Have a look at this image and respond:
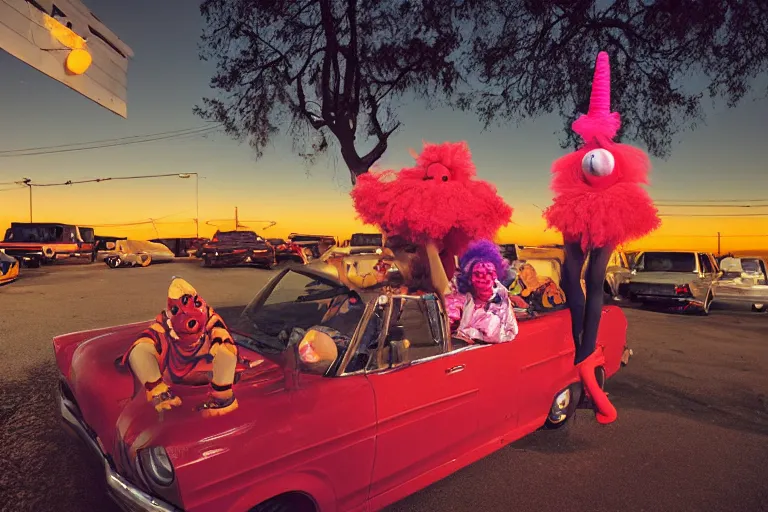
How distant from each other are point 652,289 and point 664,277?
52 centimetres

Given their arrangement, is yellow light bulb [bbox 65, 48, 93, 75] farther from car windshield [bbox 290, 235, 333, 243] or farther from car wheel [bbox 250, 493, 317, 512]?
car windshield [bbox 290, 235, 333, 243]

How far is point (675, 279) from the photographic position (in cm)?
1122

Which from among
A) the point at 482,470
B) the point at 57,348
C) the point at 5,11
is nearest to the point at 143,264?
the point at 5,11

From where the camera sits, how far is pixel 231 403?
79.4 inches

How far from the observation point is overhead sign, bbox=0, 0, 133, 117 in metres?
5.12

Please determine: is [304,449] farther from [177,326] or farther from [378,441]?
[177,326]

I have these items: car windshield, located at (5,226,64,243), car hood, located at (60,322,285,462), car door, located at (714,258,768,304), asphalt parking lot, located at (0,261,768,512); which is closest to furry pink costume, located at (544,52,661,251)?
asphalt parking lot, located at (0,261,768,512)

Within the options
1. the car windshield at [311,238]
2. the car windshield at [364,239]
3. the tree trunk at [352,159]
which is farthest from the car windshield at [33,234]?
the tree trunk at [352,159]

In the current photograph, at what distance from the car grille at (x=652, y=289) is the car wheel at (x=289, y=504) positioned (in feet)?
37.6

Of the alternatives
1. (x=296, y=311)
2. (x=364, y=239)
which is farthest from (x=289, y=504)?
(x=364, y=239)

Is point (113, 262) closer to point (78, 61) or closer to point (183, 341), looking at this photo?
point (78, 61)

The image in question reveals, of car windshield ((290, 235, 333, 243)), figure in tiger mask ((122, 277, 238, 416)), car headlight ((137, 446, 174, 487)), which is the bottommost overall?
car headlight ((137, 446, 174, 487))

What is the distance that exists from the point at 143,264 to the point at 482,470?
76.8ft

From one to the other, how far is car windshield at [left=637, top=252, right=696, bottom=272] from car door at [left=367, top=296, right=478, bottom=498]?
11608mm
